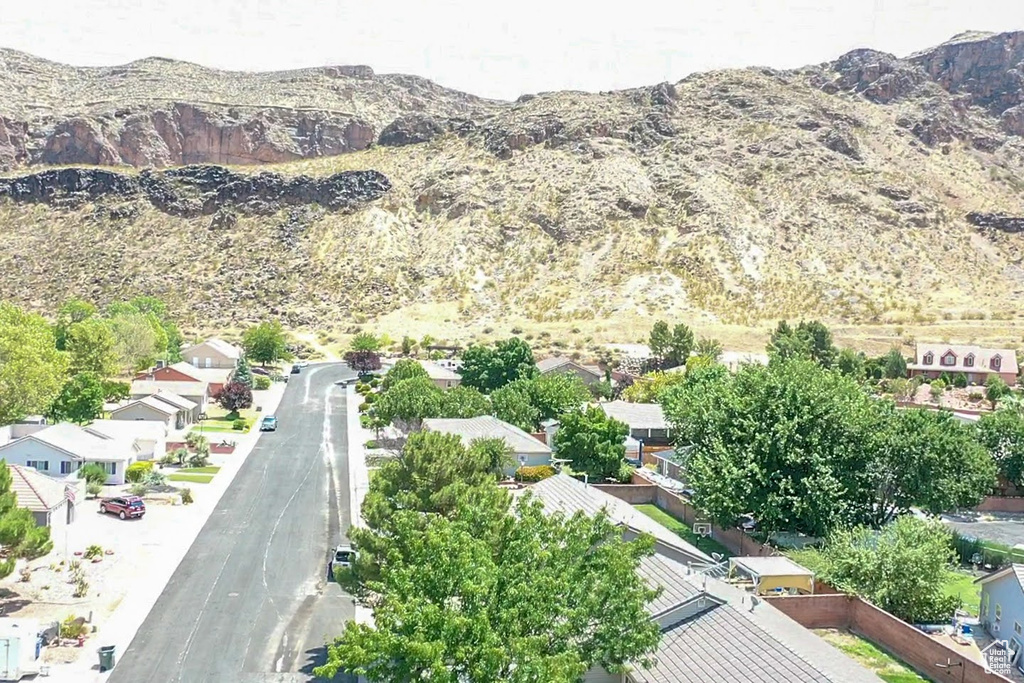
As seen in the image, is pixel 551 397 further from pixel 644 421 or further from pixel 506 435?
pixel 506 435

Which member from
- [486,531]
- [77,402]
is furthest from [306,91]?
[486,531]

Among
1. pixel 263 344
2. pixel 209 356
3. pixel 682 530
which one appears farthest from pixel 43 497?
pixel 263 344

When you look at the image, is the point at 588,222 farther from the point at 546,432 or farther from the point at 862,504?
the point at 862,504

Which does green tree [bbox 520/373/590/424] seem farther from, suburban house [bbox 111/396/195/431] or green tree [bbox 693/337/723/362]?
green tree [bbox 693/337/723/362]

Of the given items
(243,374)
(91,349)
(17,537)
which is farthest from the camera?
(243,374)

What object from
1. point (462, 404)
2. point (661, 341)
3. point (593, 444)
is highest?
point (593, 444)
